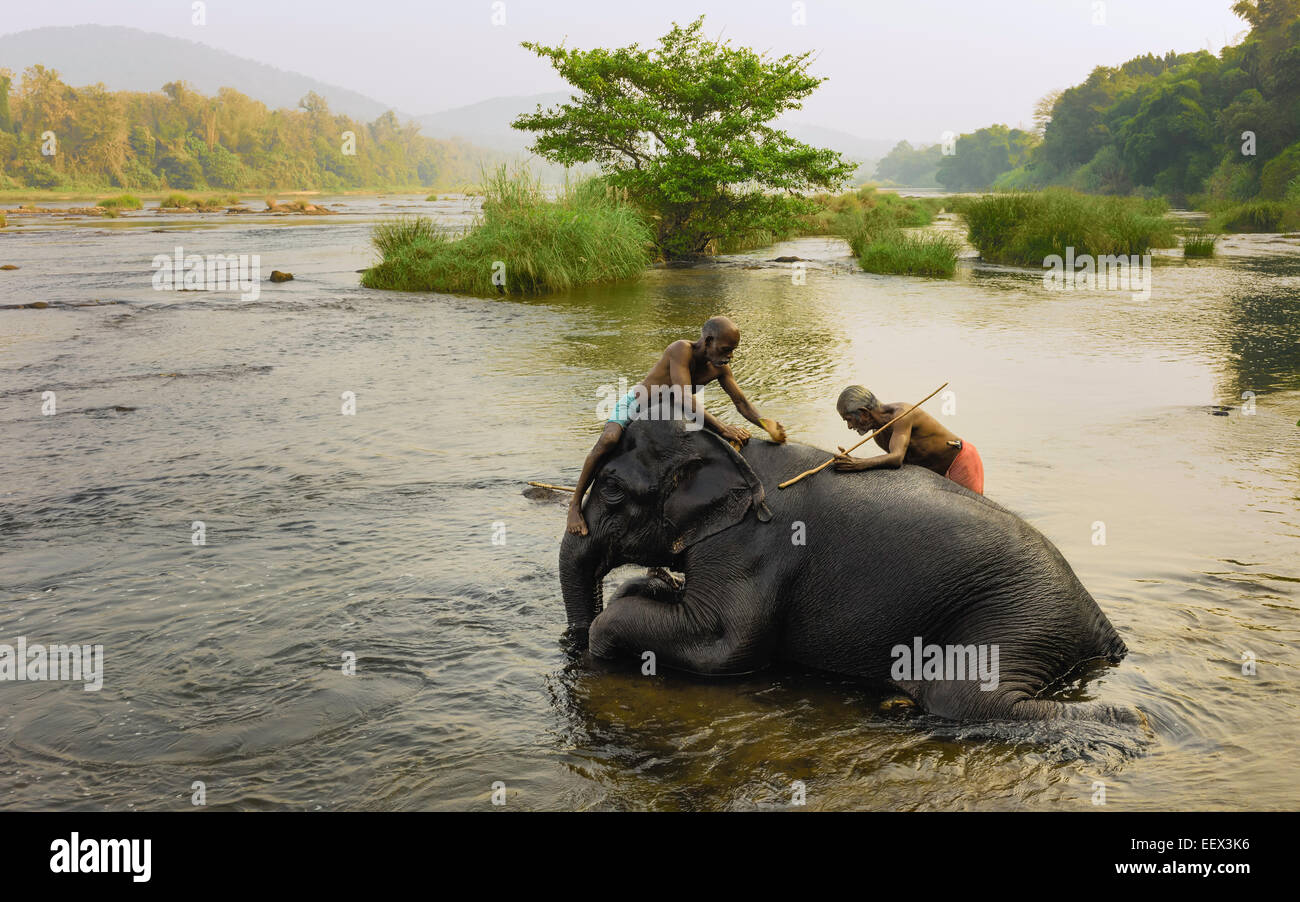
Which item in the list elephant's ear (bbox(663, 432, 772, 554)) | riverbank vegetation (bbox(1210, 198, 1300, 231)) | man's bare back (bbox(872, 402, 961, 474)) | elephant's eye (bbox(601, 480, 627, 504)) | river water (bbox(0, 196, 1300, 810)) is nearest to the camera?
river water (bbox(0, 196, 1300, 810))

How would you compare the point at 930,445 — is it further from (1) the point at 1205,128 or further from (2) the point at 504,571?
(1) the point at 1205,128

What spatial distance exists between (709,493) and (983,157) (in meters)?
172

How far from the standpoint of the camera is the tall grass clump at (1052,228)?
25.1 m

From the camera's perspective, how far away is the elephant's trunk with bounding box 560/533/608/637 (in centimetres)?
491

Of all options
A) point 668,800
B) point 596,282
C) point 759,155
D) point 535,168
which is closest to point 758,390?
point 668,800

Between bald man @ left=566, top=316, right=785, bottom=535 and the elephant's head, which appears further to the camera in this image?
bald man @ left=566, top=316, right=785, bottom=535

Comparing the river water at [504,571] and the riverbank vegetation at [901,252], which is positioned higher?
the riverbank vegetation at [901,252]

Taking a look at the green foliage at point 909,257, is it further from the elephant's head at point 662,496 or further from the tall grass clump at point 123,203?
the tall grass clump at point 123,203

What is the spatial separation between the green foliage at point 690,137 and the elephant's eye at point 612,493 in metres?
23.3

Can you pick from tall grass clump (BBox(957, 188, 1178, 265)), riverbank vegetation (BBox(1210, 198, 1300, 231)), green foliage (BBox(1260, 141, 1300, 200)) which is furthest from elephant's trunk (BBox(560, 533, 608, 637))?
green foliage (BBox(1260, 141, 1300, 200))

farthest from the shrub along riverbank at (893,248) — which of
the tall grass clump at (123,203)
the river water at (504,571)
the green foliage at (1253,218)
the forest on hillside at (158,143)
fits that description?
the forest on hillside at (158,143)

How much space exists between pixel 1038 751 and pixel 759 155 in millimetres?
25143

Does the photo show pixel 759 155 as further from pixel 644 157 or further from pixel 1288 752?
pixel 1288 752

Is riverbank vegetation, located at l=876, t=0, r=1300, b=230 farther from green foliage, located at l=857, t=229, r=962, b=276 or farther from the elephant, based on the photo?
the elephant
